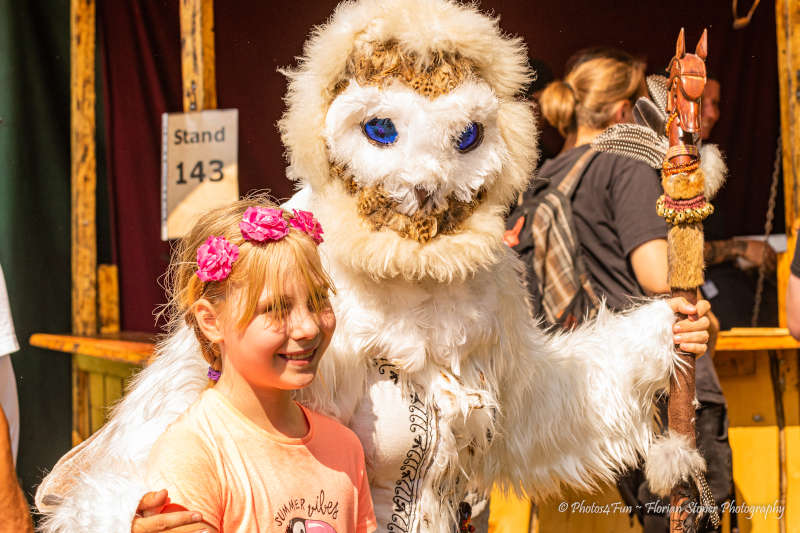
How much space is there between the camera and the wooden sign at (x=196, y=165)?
8.75 ft

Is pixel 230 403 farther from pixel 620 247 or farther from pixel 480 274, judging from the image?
pixel 620 247

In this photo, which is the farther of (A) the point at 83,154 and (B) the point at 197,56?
(A) the point at 83,154

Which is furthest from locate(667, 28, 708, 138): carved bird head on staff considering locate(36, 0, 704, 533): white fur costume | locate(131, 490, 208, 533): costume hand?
locate(131, 490, 208, 533): costume hand

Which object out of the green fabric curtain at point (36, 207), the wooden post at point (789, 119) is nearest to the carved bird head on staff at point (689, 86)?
the wooden post at point (789, 119)

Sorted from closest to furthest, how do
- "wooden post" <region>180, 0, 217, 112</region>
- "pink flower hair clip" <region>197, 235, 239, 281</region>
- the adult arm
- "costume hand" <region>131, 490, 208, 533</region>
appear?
"costume hand" <region>131, 490, 208, 533</region> → "pink flower hair clip" <region>197, 235, 239, 281</region> → "wooden post" <region>180, 0, 217, 112</region> → the adult arm

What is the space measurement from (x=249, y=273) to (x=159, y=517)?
14.0 inches

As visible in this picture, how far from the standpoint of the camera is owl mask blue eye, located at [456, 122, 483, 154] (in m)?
1.35

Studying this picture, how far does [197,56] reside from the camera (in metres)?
2.76

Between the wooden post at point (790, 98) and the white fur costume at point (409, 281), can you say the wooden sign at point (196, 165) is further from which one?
the wooden post at point (790, 98)

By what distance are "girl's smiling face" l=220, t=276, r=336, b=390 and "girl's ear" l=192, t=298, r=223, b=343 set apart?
0.04ft

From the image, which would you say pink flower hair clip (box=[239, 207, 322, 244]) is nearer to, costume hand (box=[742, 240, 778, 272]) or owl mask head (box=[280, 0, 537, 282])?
owl mask head (box=[280, 0, 537, 282])

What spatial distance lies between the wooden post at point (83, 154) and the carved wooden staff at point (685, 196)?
269 cm

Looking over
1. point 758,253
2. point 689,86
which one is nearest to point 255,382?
point 689,86

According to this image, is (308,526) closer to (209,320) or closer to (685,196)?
(209,320)
